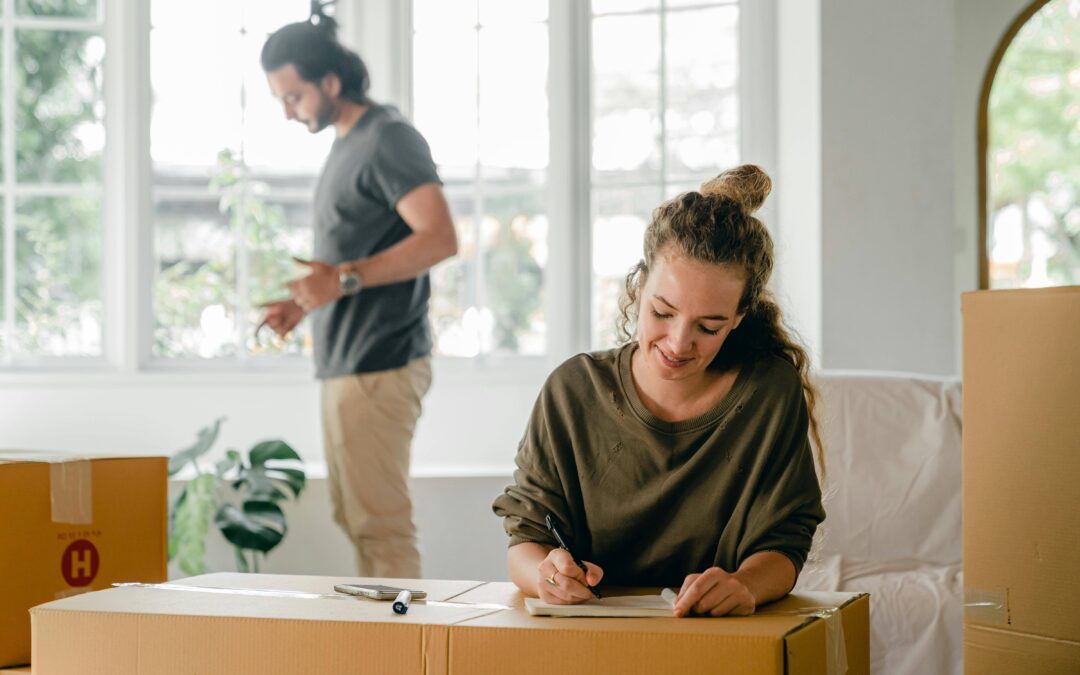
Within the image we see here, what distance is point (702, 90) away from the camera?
11.6ft

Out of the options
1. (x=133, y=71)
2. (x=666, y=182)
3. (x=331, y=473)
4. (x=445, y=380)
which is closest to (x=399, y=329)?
(x=331, y=473)

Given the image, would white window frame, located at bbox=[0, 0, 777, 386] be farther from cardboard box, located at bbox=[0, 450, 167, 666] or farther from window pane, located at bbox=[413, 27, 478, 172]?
cardboard box, located at bbox=[0, 450, 167, 666]

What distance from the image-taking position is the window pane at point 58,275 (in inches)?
141

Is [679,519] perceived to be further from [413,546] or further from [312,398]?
[312,398]

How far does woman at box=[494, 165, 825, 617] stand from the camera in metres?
1.36

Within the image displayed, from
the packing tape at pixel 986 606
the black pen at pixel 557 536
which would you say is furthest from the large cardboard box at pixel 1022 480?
the black pen at pixel 557 536

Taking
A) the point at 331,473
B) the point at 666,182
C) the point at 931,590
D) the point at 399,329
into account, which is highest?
the point at 666,182

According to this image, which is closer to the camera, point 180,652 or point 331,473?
point 180,652

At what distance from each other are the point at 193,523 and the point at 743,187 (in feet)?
6.17

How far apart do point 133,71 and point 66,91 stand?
0.22 metres

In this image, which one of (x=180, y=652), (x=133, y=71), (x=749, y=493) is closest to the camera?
(x=180, y=652)

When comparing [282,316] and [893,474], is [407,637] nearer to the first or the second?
[282,316]

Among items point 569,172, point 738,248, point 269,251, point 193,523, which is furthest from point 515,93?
point 738,248

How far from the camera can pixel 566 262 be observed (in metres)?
3.57
